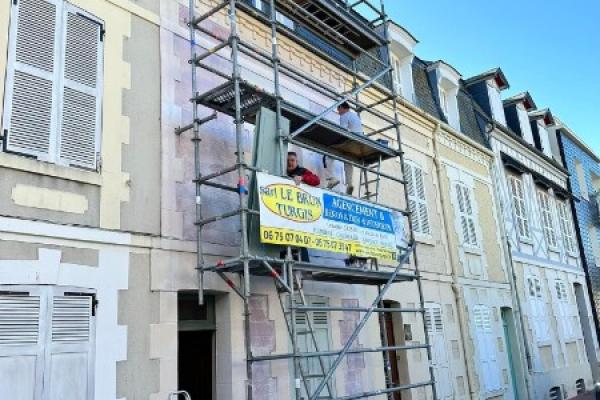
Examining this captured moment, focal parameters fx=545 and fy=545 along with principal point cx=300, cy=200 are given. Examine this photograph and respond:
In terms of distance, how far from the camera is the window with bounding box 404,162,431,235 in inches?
396

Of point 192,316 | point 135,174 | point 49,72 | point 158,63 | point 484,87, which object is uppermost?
point 484,87

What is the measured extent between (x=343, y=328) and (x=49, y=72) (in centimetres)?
485

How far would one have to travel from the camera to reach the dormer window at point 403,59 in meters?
11.2

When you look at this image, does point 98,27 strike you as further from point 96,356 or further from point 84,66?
point 96,356

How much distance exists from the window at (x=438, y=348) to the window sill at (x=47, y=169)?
20.5 feet

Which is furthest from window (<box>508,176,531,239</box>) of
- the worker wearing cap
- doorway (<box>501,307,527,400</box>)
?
the worker wearing cap

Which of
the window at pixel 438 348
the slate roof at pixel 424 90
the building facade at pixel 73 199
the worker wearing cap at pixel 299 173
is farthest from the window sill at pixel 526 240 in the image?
the building facade at pixel 73 199

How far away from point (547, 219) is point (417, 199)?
8320 mm

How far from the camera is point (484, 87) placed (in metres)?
15.2

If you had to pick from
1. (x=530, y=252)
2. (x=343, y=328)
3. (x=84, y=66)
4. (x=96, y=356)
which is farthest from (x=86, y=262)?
(x=530, y=252)

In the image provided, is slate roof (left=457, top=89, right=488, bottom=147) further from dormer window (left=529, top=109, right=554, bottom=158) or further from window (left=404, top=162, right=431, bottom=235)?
dormer window (left=529, top=109, right=554, bottom=158)

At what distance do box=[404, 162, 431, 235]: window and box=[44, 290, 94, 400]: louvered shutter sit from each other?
6539 mm

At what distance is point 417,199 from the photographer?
10305 mm

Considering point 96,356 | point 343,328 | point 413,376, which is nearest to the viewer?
point 96,356
